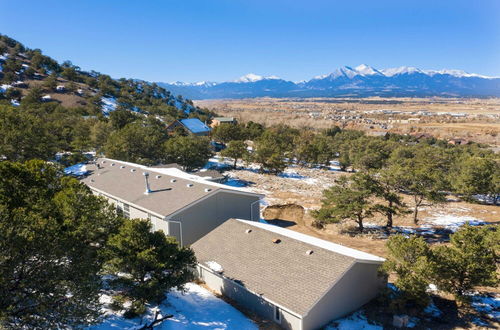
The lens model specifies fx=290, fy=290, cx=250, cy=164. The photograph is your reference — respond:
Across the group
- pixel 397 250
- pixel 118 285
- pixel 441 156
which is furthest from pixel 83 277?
pixel 441 156

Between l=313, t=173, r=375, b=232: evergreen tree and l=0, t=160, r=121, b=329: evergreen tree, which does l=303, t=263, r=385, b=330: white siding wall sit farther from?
l=313, t=173, r=375, b=232: evergreen tree

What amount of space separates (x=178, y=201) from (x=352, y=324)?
14.2m

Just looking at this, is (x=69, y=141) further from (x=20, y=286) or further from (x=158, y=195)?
(x=20, y=286)

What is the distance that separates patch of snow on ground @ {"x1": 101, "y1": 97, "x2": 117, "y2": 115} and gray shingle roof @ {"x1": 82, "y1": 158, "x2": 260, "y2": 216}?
7210 cm

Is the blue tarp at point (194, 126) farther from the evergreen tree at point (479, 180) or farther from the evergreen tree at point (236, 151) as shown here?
the evergreen tree at point (479, 180)

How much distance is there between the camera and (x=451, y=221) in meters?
32.3

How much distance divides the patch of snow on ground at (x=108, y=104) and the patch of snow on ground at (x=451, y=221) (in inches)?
3621

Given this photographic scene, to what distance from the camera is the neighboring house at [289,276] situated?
1348cm

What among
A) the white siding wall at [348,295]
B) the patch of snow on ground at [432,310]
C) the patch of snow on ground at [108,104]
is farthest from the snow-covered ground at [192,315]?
the patch of snow on ground at [108,104]

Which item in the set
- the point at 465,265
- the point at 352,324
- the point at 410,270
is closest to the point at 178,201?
the point at 352,324

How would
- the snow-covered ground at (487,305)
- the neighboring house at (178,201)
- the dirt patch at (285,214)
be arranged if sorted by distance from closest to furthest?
the snow-covered ground at (487,305), the neighboring house at (178,201), the dirt patch at (285,214)

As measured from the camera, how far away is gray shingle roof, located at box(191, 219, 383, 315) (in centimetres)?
1373

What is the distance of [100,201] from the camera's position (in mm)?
13859

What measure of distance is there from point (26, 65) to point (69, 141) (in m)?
94.7
